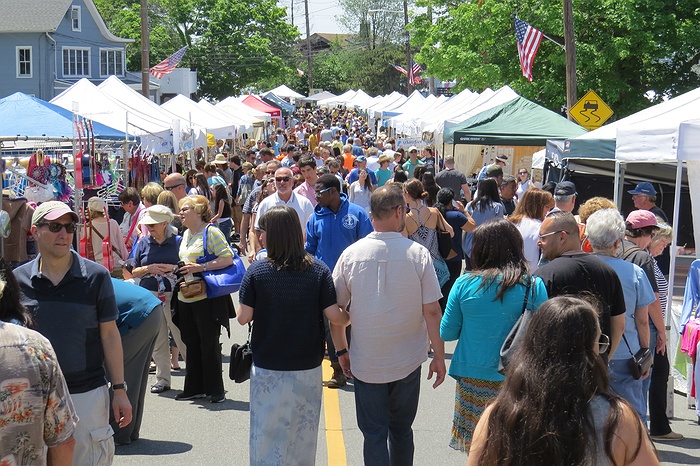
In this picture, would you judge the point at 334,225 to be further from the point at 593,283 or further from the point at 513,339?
the point at 513,339

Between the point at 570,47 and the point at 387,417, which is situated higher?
the point at 570,47

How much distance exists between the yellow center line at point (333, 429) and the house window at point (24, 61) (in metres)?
51.9

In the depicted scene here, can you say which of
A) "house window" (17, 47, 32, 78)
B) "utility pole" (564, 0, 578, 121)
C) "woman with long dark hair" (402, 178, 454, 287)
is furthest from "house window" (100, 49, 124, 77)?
"woman with long dark hair" (402, 178, 454, 287)

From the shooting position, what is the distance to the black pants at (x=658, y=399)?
6.98 metres

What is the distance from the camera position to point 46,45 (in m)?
56.2

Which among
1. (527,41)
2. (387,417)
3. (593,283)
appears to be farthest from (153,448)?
(527,41)

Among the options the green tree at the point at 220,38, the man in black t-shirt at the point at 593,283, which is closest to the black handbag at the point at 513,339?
the man in black t-shirt at the point at 593,283

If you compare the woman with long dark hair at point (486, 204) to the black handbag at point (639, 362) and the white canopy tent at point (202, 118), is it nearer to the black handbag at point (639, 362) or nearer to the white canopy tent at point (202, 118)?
the black handbag at point (639, 362)

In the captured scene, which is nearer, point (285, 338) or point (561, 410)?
point (561, 410)

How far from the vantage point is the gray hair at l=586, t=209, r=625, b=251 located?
5.71m

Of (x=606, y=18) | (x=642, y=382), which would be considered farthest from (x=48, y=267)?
(x=606, y=18)

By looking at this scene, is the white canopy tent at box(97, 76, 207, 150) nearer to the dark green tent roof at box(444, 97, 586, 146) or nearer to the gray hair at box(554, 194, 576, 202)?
the dark green tent roof at box(444, 97, 586, 146)

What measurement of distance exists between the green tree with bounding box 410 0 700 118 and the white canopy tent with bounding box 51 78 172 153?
13.1m

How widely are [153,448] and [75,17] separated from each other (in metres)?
56.5
